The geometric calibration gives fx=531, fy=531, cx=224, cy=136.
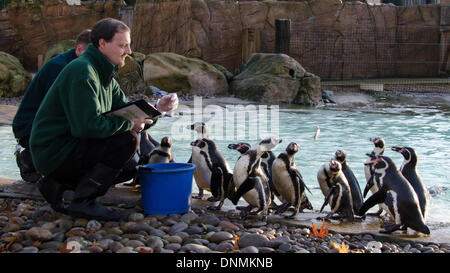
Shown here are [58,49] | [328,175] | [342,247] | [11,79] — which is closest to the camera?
[342,247]

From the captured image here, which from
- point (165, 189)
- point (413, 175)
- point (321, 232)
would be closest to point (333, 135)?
point (413, 175)

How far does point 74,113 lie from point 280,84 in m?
9.85

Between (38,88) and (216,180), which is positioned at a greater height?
(38,88)

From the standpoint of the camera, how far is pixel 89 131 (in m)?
2.96

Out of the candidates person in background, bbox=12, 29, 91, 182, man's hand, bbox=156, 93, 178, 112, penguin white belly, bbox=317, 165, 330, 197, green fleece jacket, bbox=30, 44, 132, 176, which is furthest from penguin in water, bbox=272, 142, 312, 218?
person in background, bbox=12, 29, 91, 182

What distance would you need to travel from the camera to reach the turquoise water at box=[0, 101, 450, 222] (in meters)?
6.39

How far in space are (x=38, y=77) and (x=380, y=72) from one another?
45.8 ft

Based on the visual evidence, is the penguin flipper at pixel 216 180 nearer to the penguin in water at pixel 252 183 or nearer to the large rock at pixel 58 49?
the penguin in water at pixel 252 183

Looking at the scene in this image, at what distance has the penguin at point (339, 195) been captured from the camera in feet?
12.4

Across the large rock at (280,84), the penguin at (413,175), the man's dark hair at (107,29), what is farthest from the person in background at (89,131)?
the large rock at (280,84)

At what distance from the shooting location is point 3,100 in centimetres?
1205

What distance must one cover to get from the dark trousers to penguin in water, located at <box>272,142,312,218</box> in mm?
1259

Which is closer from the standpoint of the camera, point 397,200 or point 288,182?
point 397,200

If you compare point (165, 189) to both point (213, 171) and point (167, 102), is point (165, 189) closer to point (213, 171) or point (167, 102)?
point (167, 102)
